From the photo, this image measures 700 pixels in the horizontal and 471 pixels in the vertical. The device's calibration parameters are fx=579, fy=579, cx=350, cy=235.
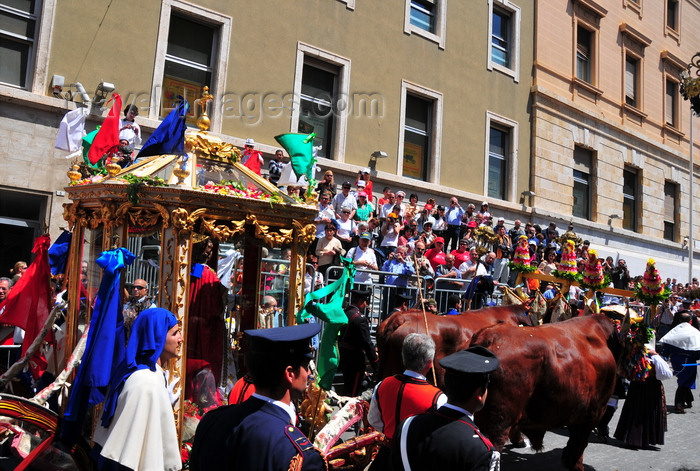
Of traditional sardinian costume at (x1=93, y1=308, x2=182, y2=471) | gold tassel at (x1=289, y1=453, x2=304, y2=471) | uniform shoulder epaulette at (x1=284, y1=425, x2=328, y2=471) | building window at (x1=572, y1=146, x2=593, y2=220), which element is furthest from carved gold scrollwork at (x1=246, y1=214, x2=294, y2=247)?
building window at (x1=572, y1=146, x2=593, y2=220)

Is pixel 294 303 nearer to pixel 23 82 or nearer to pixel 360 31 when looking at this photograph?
pixel 23 82

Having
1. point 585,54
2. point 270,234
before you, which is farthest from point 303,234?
point 585,54

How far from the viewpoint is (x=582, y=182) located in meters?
23.3

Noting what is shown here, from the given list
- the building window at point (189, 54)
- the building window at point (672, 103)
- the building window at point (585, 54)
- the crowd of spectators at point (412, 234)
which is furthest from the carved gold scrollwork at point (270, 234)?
the building window at point (672, 103)

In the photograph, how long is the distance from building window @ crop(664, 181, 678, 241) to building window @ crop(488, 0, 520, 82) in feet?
39.6

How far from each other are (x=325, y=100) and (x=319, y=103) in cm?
25

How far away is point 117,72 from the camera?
12156 mm

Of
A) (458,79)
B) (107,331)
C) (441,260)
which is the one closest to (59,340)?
(107,331)

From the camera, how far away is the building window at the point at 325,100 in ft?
51.3

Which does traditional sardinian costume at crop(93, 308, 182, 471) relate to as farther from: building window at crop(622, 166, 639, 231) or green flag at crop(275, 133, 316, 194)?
building window at crop(622, 166, 639, 231)

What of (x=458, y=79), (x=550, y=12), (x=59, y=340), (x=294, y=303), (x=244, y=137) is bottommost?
(x=59, y=340)

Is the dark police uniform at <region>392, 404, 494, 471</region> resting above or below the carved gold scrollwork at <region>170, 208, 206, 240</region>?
below

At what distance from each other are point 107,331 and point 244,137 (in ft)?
32.6

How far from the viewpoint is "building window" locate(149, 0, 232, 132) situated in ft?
42.1
